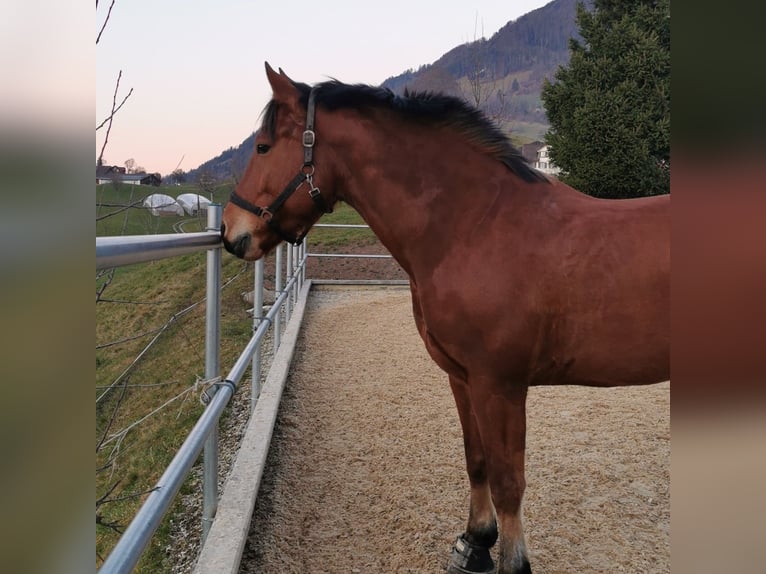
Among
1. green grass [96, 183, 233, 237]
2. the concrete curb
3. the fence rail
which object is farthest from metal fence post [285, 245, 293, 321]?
green grass [96, 183, 233, 237]

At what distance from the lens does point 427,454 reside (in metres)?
3.29

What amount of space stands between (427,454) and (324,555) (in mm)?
1121

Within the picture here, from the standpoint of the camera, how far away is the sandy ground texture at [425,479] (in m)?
2.31

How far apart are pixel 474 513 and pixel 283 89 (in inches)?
74.4

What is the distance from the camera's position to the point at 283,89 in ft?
7.07

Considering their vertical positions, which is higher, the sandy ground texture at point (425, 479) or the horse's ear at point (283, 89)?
the horse's ear at point (283, 89)

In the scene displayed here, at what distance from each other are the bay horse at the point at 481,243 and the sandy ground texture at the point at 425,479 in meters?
0.37

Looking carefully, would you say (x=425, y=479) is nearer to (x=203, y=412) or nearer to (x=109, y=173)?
(x=203, y=412)

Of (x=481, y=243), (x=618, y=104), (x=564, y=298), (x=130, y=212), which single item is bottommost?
(x=564, y=298)

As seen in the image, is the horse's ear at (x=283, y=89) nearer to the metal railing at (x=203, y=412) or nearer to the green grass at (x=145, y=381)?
the metal railing at (x=203, y=412)

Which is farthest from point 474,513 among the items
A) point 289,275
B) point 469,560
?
point 289,275

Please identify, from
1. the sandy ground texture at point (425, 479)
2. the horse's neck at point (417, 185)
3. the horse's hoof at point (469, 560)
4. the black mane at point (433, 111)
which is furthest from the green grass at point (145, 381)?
the horse's hoof at point (469, 560)
